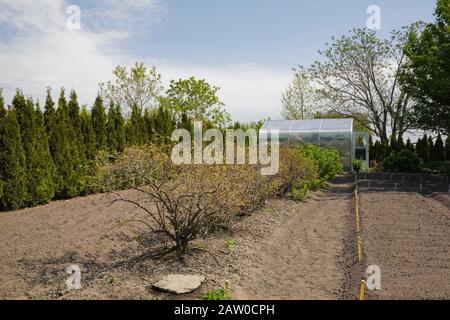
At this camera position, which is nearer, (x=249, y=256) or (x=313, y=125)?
(x=249, y=256)

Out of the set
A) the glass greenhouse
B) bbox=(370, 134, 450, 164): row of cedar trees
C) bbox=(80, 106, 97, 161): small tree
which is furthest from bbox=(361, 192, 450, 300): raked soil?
bbox=(370, 134, 450, 164): row of cedar trees

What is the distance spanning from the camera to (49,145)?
12172 mm

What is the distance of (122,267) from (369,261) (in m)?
3.46

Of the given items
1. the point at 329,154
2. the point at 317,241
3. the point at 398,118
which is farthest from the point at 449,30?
the point at 317,241

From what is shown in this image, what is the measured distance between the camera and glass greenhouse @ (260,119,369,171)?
23.1 meters

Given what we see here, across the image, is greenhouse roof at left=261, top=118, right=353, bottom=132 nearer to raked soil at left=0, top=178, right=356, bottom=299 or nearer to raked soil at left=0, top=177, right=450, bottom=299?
raked soil at left=0, top=177, right=450, bottom=299

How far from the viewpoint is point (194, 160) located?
597cm

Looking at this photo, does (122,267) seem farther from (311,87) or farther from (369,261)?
(311,87)

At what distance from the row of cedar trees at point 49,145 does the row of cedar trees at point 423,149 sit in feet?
58.2

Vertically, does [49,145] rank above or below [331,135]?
below

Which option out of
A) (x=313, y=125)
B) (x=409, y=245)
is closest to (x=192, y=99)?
(x=313, y=125)

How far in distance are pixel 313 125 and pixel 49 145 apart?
16427 mm

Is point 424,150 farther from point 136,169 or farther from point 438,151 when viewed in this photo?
point 136,169

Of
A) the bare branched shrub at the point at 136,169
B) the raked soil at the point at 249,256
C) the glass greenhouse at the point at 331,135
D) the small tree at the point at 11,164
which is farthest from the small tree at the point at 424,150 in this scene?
the bare branched shrub at the point at 136,169
